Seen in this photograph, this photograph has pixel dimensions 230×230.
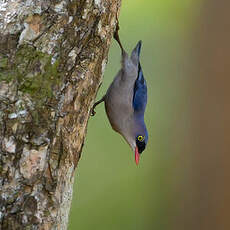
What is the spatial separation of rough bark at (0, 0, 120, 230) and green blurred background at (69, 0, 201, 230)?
3844 millimetres

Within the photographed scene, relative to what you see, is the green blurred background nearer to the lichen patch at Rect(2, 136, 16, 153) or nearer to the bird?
the bird

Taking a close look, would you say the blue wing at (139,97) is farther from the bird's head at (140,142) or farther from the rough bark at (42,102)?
the rough bark at (42,102)

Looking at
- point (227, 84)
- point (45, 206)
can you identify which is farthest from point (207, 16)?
point (45, 206)

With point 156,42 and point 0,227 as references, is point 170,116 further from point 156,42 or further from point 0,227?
point 0,227

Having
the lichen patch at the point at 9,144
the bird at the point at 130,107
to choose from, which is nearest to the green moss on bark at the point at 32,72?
the lichen patch at the point at 9,144

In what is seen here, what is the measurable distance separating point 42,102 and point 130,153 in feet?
17.7

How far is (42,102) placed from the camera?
263 centimetres

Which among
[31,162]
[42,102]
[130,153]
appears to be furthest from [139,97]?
[130,153]

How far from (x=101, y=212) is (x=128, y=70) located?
330 cm

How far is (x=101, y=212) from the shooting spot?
7.50 m

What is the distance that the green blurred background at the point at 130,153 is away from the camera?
7.01 m

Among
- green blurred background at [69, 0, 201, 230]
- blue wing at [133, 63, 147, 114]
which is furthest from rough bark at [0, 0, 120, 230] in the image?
green blurred background at [69, 0, 201, 230]

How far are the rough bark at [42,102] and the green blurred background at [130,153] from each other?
3844 mm

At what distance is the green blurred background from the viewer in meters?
7.01
